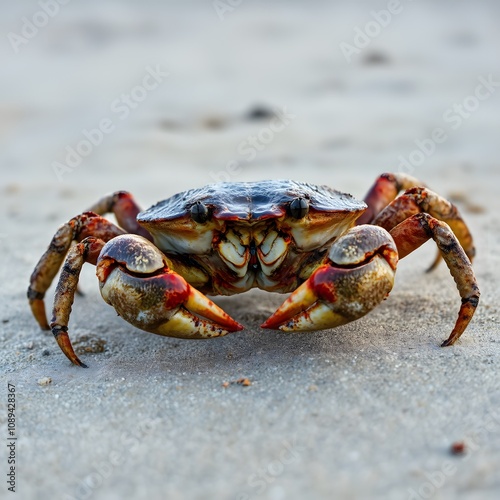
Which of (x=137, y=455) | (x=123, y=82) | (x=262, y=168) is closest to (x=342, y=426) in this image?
(x=137, y=455)

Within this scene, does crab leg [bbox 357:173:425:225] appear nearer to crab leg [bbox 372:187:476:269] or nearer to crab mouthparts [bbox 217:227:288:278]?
crab leg [bbox 372:187:476:269]

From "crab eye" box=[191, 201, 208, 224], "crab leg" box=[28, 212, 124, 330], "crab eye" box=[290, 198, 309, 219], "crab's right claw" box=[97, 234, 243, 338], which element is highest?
"crab eye" box=[290, 198, 309, 219]

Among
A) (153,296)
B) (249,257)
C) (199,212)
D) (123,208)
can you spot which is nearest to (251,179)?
(123,208)

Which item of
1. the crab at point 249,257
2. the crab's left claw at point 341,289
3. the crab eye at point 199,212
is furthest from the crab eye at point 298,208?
the crab eye at point 199,212

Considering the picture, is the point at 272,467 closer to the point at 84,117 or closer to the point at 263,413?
Result: the point at 263,413

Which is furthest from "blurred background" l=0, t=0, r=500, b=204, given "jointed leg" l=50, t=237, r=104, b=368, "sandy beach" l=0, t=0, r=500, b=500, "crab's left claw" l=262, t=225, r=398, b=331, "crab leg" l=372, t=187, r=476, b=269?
"crab's left claw" l=262, t=225, r=398, b=331
